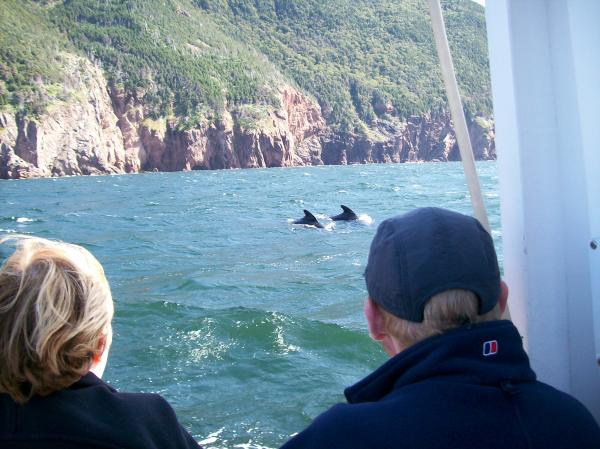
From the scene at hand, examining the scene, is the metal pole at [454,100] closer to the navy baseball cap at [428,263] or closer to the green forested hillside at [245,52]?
the navy baseball cap at [428,263]

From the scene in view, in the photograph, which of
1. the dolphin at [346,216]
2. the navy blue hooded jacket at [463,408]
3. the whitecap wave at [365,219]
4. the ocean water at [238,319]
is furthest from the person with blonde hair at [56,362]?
the dolphin at [346,216]

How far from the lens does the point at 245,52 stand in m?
116

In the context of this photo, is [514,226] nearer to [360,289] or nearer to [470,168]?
[470,168]

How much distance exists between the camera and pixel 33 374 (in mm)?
1520

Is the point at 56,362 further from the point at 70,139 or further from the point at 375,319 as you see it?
the point at 70,139

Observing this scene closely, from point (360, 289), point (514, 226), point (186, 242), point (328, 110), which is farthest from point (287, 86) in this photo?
point (514, 226)

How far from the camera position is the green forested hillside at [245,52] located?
81.9 meters

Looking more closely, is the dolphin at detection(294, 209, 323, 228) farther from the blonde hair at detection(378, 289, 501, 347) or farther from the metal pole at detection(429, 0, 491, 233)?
the blonde hair at detection(378, 289, 501, 347)

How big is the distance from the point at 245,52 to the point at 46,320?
11785 cm

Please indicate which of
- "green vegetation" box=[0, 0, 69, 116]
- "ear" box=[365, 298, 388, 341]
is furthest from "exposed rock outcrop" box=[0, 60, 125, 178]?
"ear" box=[365, 298, 388, 341]

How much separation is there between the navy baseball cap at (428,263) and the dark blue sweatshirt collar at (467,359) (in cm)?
6

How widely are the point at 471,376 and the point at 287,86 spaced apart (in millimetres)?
106649

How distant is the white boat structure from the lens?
202 cm

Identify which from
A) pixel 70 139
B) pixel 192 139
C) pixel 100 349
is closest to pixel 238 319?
pixel 100 349
